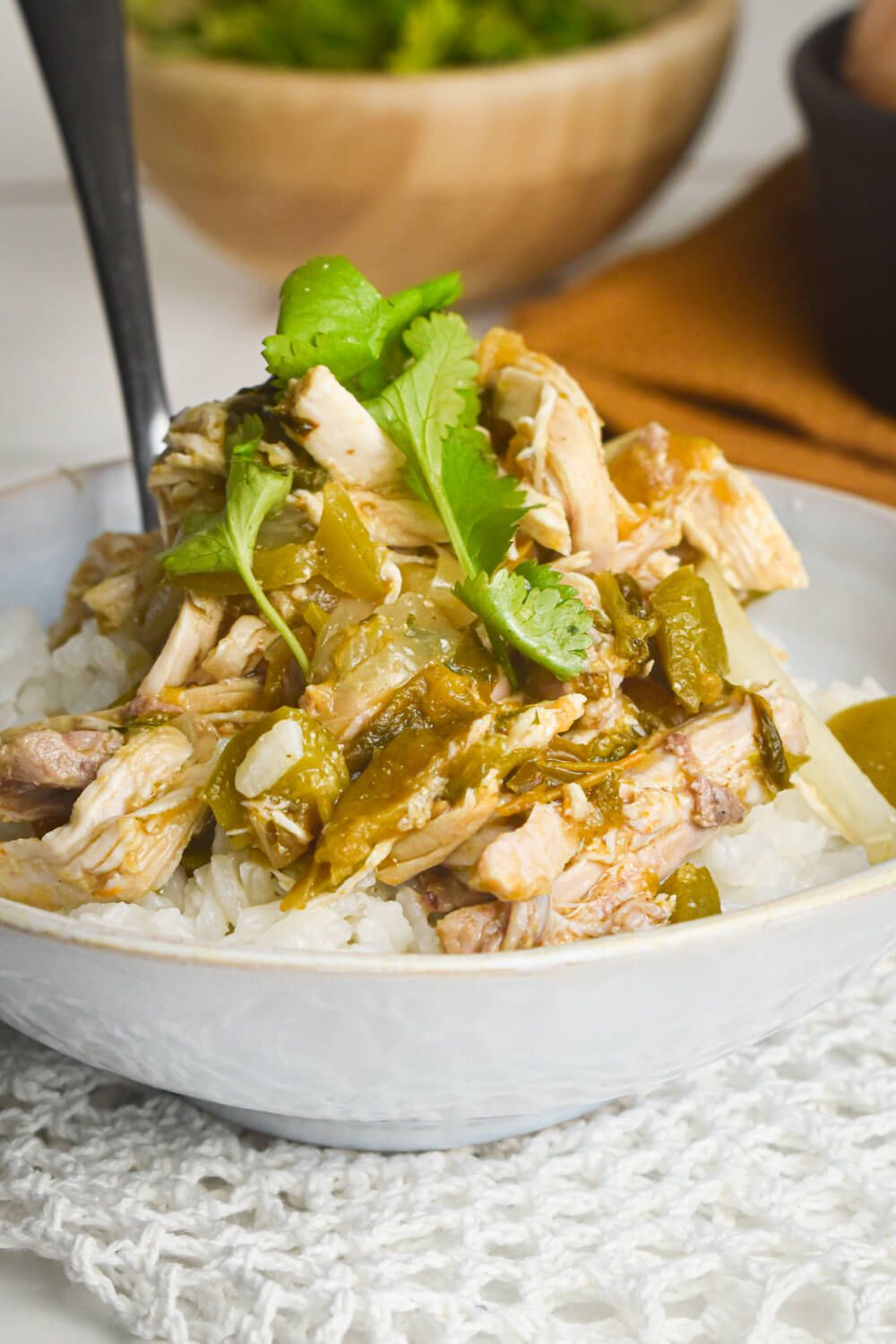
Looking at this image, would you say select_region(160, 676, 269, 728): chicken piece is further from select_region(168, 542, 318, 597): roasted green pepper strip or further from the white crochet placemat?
the white crochet placemat

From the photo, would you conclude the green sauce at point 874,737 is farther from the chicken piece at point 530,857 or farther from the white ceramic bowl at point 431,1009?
the chicken piece at point 530,857

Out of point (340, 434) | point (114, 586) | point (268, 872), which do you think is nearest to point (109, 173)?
point (114, 586)

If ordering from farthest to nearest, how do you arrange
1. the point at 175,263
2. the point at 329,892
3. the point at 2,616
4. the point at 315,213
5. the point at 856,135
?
the point at 175,263
the point at 315,213
the point at 856,135
the point at 2,616
the point at 329,892

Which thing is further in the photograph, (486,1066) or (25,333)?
(25,333)

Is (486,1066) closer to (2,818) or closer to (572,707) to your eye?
(572,707)

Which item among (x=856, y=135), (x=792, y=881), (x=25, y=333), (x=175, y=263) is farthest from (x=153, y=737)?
(x=175, y=263)
